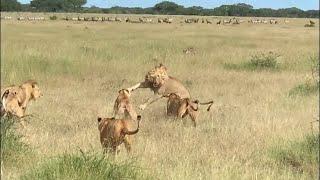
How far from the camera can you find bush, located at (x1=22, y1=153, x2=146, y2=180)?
5668 millimetres

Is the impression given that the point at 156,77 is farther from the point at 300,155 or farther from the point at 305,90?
the point at 305,90

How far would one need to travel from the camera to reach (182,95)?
10156mm

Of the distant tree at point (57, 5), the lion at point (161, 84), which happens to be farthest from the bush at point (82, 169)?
the distant tree at point (57, 5)

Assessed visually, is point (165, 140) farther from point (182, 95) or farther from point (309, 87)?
point (309, 87)

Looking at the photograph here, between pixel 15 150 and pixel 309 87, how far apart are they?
879 centimetres

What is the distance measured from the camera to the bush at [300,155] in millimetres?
7113

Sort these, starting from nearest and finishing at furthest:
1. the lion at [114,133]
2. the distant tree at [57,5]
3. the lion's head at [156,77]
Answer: the lion at [114,133], the lion's head at [156,77], the distant tree at [57,5]

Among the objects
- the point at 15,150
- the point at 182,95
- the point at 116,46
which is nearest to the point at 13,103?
the point at 15,150

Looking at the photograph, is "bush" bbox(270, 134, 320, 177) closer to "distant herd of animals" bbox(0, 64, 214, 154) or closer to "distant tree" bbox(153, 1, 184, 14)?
"distant herd of animals" bbox(0, 64, 214, 154)

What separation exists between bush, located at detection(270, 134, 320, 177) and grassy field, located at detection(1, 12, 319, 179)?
0.04 feet

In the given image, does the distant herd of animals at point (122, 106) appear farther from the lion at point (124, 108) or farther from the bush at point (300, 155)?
the bush at point (300, 155)

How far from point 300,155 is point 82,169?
283 cm

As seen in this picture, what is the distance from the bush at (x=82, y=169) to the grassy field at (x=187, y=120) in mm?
214

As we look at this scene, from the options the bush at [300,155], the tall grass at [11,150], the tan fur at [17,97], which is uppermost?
the tan fur at [17,97]
